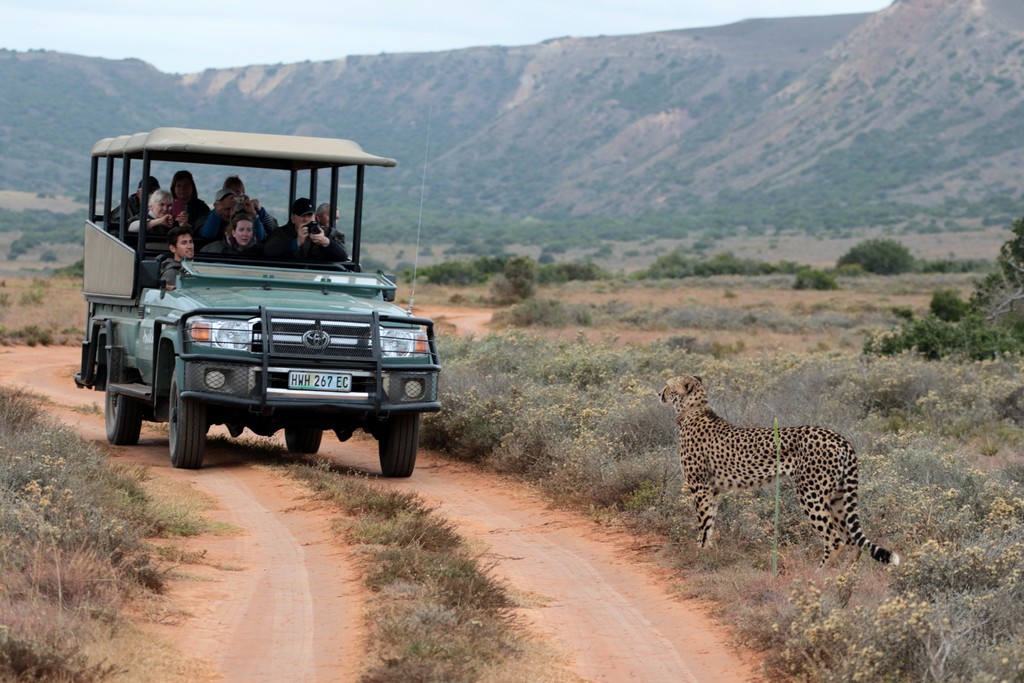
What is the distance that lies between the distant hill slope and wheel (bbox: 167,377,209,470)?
329 feet

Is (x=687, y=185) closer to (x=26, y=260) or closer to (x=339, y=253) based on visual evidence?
(x=26, y=260)

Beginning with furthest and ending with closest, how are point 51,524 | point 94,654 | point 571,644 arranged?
point 51,524 → point 571,644 → point 94,654

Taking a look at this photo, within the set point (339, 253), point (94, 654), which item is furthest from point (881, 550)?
point (339, 253)

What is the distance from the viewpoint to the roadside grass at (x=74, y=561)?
5.69 meters

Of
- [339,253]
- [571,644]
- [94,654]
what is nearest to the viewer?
[94,654]

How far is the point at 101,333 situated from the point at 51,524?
6.16 meters

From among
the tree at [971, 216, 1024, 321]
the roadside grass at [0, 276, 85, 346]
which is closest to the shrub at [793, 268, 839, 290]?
the roadside grass at [0, 276, 85, 346]

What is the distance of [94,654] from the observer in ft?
19.2

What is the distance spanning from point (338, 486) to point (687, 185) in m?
141

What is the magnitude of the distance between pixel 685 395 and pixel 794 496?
3.00 feet

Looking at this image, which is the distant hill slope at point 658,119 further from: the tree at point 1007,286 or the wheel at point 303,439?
the wheel at point 303,439

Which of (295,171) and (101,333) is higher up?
(295,171)

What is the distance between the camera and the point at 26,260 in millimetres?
82312

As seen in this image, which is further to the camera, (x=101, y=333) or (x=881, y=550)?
(x=101, y=333)
